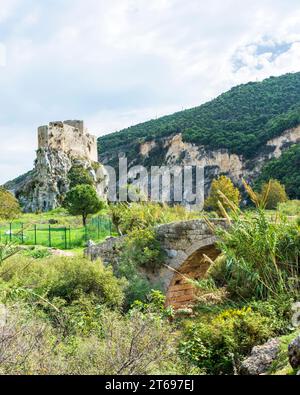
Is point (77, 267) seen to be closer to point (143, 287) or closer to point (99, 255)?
point (143, 287)

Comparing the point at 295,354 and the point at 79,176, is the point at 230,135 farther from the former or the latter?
the point at 295,354

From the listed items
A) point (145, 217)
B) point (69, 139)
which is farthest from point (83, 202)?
point (69, 139)

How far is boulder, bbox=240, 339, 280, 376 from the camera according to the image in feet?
17.9

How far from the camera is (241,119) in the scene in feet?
200

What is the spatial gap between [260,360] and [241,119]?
188 feet

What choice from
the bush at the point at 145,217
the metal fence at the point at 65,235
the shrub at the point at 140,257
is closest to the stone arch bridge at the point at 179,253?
the shrub at the point at 140,257

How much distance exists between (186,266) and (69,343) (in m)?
7.39

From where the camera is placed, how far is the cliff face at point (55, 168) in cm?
4491

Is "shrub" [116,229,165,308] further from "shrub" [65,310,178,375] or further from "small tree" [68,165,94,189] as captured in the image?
"small tree" [68,165,94,189]

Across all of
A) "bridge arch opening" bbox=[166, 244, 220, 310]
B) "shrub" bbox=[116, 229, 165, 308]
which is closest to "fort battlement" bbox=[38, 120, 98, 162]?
"shrub" bbox=[116, 229, 165, 308]

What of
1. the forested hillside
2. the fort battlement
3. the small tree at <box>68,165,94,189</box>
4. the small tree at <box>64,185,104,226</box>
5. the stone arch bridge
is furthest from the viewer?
the forested hillside

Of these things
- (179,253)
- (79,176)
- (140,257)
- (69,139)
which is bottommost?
(140,257)

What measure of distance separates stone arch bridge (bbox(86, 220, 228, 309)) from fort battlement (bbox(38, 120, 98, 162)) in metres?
34.5

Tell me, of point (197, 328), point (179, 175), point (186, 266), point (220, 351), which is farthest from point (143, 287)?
point (179, 175)
